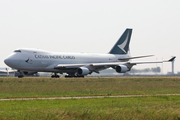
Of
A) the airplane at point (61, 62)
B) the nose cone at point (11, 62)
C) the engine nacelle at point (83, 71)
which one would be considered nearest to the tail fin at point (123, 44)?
the airplane at point (61, 62)

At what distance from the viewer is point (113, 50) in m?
72.6

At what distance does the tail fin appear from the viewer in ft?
238

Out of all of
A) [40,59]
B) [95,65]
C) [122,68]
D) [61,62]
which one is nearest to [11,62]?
[40,59]

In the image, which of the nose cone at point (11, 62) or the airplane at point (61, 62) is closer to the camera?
the nose cone at point (11, 62)

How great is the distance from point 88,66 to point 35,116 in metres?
46.9

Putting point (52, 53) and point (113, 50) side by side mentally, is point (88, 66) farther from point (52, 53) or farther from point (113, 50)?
point (113, 50)

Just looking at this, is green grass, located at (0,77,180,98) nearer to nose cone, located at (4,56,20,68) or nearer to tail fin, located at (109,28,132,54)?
nose cone, located at (4,56,20,68)

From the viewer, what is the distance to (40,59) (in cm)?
5703

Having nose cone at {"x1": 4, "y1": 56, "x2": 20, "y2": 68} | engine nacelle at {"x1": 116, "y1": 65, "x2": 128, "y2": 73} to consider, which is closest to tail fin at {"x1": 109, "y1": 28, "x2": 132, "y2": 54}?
engine nacelle at {"x1": 116, "y1": 65, "x2": 128, "y2": 73}

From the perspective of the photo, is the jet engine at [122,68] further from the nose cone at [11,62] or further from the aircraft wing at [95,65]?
the nose cone at [11,62]

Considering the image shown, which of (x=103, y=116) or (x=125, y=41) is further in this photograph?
(x=125, y=41)

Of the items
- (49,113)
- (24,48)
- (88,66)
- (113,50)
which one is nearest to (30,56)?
(24,48)

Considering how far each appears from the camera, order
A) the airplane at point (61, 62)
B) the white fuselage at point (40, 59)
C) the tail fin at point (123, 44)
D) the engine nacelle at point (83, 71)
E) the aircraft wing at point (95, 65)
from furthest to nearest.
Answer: the tail fin at point (123, 44) < the aircraft wing at point (95, 65) < the engine nacelle at point (83, 71) < the airplane at point (61, 62) < the white fuselage at point (40, 59)

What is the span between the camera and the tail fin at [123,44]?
238 ft
